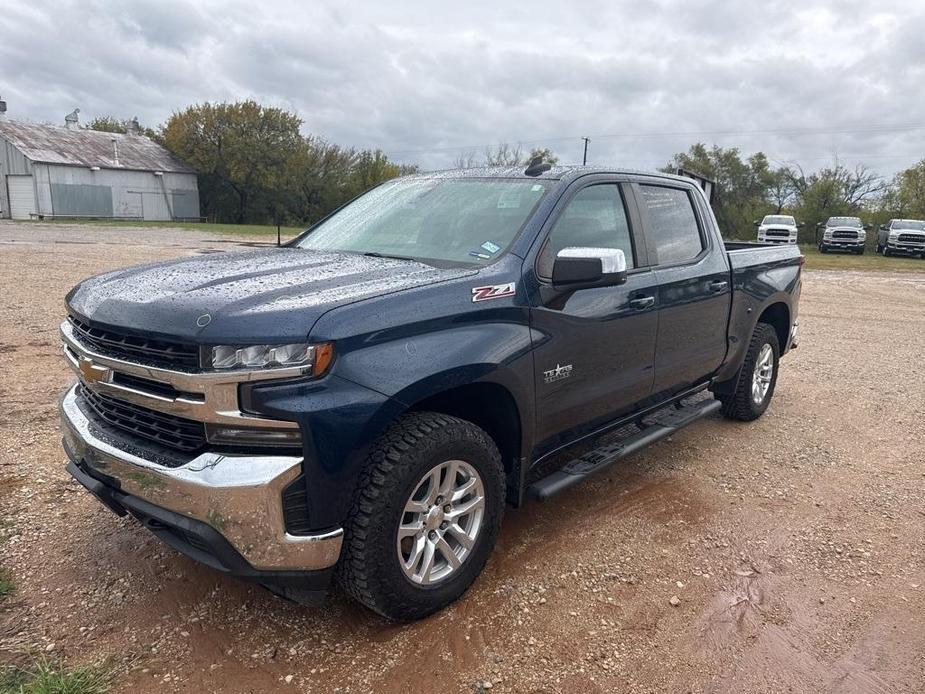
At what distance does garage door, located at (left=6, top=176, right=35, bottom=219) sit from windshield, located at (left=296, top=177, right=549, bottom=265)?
47333mm

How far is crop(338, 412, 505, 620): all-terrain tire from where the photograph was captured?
250 cm

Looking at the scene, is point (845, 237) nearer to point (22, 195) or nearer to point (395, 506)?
point (395, 506)

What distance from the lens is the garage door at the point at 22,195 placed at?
140 feet

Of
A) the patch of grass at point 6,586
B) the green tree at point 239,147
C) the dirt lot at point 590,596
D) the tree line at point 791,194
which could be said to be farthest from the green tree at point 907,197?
the patch of grass at point 6,586

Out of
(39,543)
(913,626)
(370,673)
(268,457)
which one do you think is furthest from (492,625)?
(39,543)

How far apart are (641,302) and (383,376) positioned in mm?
1827

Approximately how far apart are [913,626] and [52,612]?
3.59m

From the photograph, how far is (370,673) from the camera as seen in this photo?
2529mm

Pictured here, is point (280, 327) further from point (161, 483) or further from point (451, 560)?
point (451, 560)

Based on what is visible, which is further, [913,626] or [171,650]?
[913,626]

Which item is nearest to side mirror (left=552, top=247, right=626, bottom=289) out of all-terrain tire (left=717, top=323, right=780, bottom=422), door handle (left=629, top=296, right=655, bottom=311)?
door handle (left=629, top=296, right=655, bottom=311)

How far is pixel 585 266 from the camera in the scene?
3.04 m

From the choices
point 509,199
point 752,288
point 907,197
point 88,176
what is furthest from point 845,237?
point 88,176

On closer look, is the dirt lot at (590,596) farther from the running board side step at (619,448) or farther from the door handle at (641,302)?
the door handle at (641,302)
